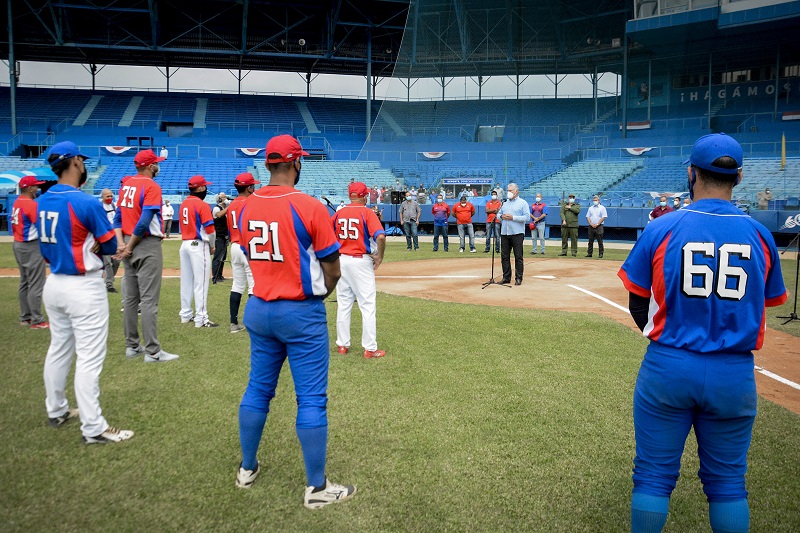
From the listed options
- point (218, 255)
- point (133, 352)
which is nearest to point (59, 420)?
point (133, 352)

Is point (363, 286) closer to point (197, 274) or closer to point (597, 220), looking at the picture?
Result: point (197, 274)

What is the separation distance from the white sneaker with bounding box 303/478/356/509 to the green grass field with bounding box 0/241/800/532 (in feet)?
0.22

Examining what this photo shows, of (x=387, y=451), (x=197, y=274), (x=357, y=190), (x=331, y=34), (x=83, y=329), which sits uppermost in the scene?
(x=331, y=34)

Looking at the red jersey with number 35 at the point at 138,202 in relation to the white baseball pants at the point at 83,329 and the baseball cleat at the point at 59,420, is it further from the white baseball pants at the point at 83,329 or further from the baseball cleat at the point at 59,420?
the baseball cleat at the point at 59,420

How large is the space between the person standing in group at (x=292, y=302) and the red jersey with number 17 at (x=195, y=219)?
→ 16.8 feet

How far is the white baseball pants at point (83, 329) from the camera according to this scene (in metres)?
4.67

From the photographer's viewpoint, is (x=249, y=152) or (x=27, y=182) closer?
(x=27, y=182)

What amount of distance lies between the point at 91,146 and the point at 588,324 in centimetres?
4023

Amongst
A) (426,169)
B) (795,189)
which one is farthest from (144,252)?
(426,169)

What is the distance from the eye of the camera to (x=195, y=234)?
8789 millimetres

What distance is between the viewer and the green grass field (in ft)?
11.9

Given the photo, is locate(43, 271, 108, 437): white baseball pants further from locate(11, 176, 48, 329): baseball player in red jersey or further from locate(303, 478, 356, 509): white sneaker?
locate(11, 176, 48, 329): baseball player in red jersey

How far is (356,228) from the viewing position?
7.11 meters

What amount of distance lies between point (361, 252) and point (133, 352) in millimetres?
2956
